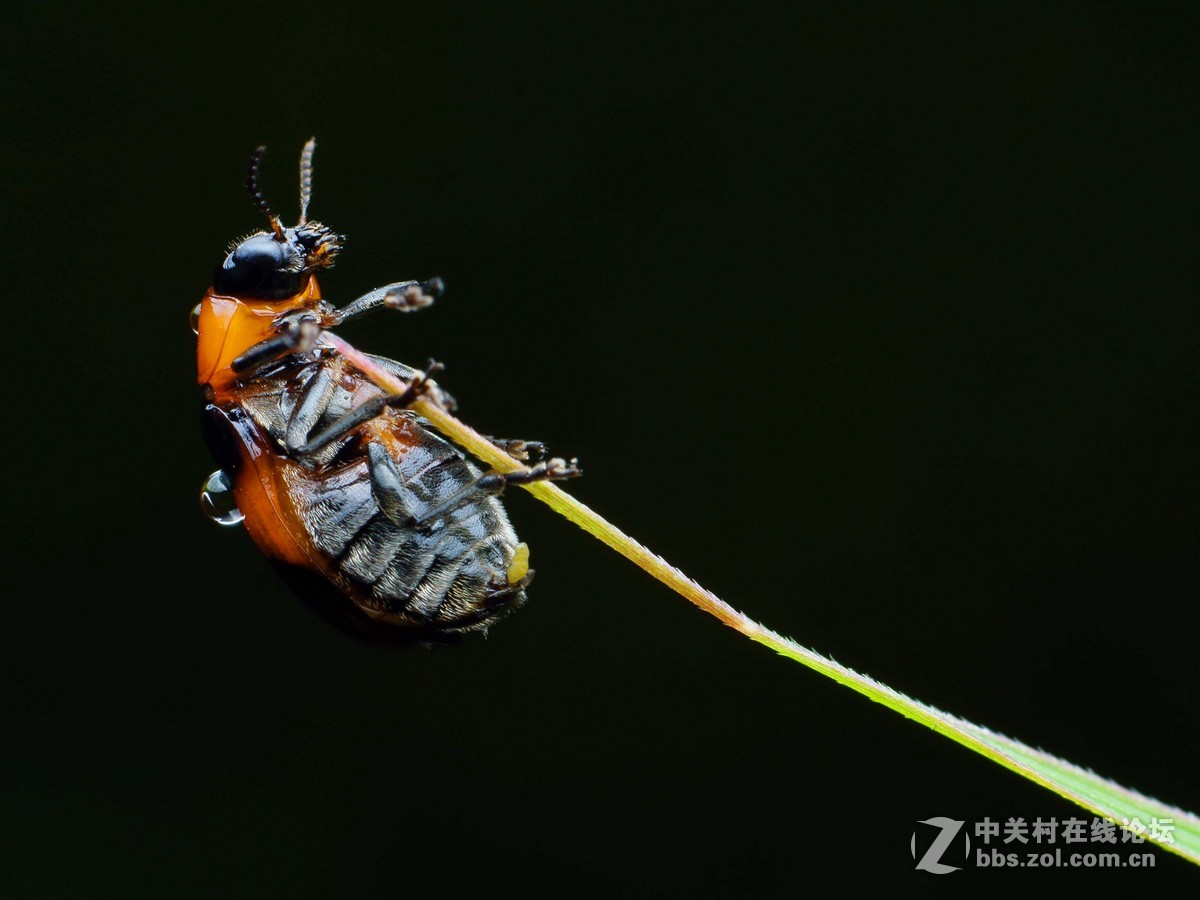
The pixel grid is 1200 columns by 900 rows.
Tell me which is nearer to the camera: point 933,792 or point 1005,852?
point 1005,852

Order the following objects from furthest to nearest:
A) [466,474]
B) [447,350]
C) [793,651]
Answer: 1. [447,350]
2. [466,474]
3. [793,651]

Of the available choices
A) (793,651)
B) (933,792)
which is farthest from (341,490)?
(933,792)

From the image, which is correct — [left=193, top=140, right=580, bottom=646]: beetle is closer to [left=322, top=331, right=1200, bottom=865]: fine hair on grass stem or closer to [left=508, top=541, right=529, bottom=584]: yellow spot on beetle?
[left=508, top=541, right=529, bottom=584]: yellow spot on beetle

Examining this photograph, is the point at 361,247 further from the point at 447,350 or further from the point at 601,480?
the point at 601,480

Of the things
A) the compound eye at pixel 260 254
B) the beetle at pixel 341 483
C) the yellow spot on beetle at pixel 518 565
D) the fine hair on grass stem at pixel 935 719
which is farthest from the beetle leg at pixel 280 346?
the yellow spot on beetle at pixel 518 565

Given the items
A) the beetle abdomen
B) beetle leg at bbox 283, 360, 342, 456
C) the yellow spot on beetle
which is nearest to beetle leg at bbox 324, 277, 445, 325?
beetle leg at bbox 283, 360, 342, 456

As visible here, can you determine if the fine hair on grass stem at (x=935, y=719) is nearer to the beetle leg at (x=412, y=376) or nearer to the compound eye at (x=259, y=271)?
the beetle leg at (x=412, y=376)

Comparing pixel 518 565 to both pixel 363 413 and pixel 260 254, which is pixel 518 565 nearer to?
pixel 363 413

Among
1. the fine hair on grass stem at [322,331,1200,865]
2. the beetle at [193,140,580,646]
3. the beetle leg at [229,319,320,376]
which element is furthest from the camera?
the beetle at [193,140,580,646]

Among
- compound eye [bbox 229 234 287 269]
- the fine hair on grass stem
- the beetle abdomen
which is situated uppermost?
compound eye [bbox 229 234 287 269]
